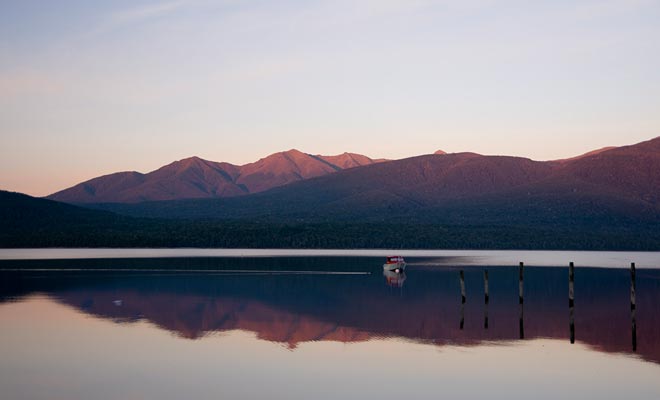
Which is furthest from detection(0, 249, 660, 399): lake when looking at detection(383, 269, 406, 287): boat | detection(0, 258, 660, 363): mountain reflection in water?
detection(383, 269, 406, 287): boat

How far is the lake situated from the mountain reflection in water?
0.15 metres

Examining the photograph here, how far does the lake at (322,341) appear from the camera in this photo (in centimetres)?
2964

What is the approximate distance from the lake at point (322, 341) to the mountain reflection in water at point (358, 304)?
0.15 meters

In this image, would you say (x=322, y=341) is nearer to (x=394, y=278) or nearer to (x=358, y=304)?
(x=358, y=304)

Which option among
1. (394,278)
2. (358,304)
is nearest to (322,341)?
(358,304)

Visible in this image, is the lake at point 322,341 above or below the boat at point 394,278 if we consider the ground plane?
below

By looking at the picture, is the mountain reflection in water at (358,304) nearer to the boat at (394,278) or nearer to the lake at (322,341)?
the lake at (322,341)

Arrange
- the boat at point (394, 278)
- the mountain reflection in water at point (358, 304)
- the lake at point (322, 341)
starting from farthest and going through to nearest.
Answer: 1. the boat at point (394, 278)
2. the mountain reflection in water at point (358, 304)
3. the lake at point (322, 341)

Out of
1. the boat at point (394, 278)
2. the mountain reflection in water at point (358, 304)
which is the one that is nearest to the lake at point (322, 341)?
the mountain reflection in water at point (358, 304)

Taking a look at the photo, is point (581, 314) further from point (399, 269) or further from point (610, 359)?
point (399, 269)

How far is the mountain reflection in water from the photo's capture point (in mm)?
42969

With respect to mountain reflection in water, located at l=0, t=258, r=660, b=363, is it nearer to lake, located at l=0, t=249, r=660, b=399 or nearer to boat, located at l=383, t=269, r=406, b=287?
lake, located at l=0, t=249, r=660, b=399

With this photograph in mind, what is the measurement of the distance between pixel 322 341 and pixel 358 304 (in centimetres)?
1685

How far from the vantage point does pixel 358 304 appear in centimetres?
5691
